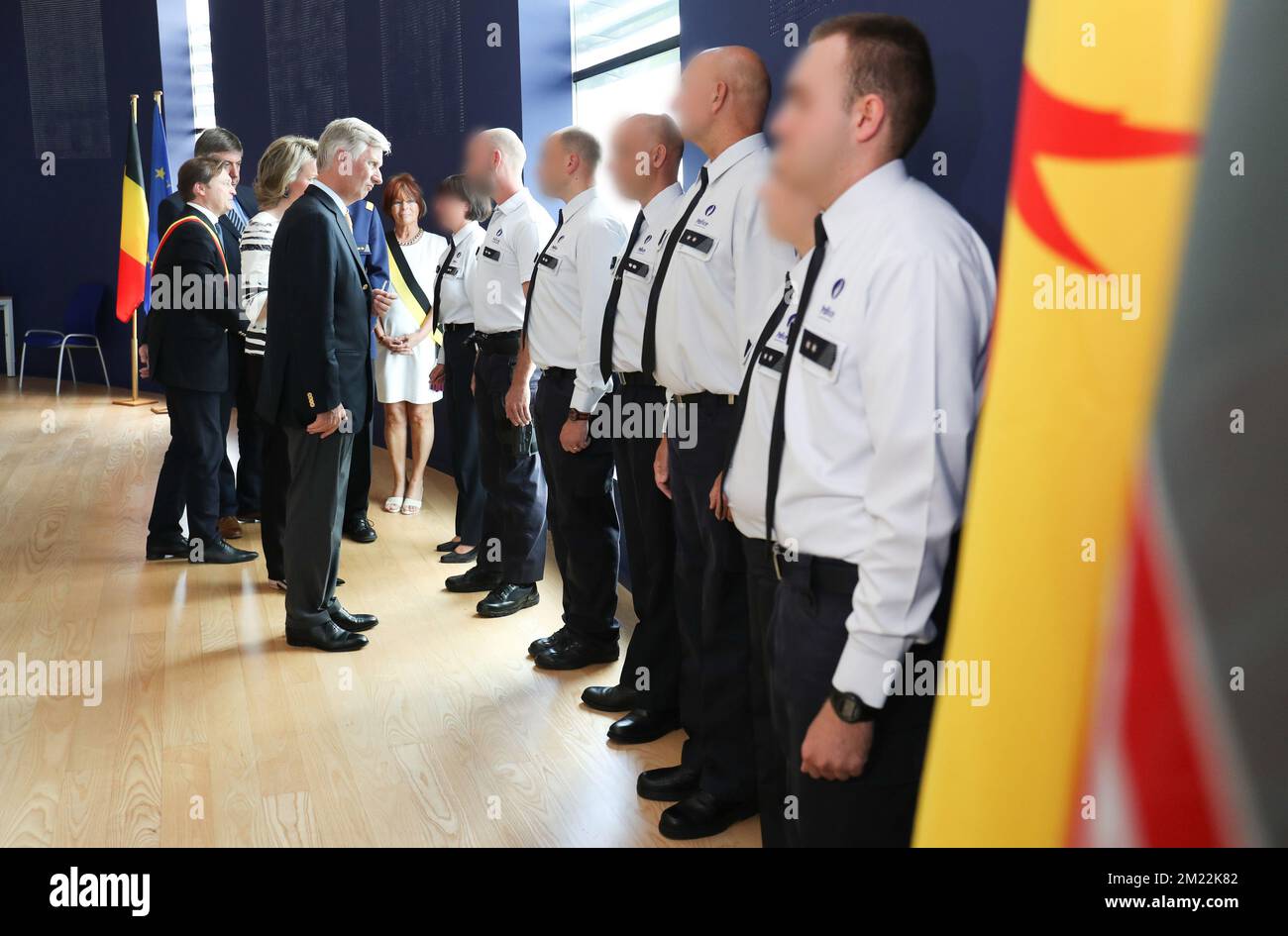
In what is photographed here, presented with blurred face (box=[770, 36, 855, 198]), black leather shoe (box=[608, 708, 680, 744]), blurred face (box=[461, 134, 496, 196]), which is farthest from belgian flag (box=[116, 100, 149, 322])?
blurred face (box=[770, 36, 855, 198])

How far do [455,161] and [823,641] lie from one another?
5.16 metres

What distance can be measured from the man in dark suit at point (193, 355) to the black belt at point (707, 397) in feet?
9.19

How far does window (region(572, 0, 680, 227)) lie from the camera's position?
4.41 meters

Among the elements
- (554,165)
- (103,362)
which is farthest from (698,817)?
(103,362)

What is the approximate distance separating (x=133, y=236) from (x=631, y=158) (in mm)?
6697

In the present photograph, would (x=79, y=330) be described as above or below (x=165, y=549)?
above

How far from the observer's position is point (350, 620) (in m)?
3.85

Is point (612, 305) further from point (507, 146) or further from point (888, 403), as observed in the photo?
point (888, 403)

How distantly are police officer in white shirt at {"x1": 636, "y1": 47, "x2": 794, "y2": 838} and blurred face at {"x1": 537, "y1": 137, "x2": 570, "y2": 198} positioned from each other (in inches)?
37.1

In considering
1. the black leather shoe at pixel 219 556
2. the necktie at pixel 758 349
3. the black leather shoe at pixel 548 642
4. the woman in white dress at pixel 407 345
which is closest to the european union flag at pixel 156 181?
the woman in white dress at pixel 407 345

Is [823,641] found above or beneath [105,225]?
beneath
